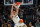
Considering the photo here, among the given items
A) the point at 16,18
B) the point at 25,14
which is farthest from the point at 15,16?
the point at 25,14

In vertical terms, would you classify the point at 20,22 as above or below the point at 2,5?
below

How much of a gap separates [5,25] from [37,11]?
803 millimetres

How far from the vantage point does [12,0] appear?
93.7 inches

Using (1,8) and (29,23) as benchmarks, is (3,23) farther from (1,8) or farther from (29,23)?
(29,23)

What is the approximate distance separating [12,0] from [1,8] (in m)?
0.31

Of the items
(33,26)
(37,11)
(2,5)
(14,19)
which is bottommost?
(33,26)

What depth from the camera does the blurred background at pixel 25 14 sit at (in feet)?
7.75

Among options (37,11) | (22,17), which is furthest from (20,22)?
(37,11)

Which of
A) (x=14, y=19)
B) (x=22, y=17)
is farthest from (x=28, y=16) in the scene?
(x=14, y=19)

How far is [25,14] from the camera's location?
2.37 meters

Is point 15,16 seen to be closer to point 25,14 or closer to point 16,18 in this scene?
point 16,18

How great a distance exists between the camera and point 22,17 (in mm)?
2367

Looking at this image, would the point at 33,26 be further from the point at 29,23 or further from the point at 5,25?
the point at 5,25

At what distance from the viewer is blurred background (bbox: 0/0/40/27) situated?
236 centimetres
